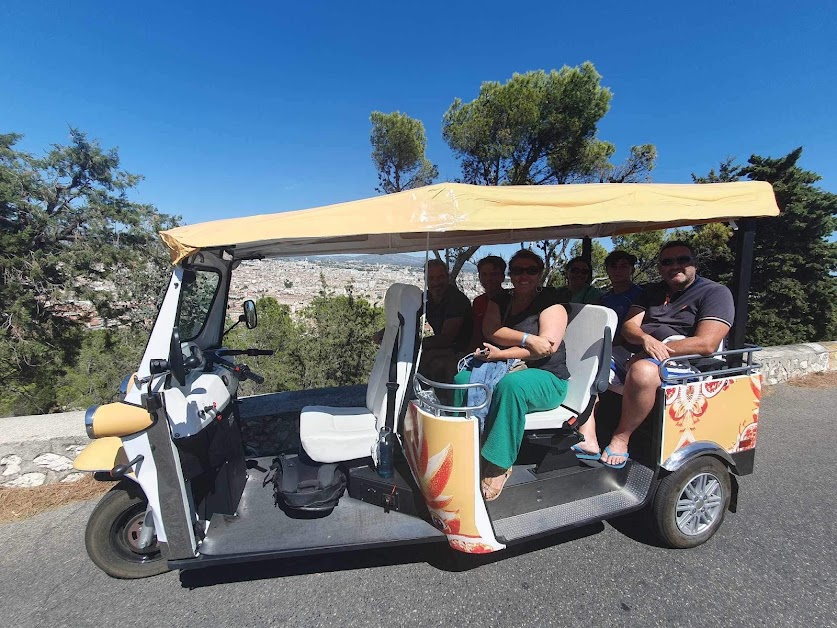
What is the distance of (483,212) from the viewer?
6.82 ft

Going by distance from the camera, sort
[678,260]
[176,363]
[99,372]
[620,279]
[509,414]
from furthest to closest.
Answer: [99,372], [620,279], [678,260], [509,414], [176,363]

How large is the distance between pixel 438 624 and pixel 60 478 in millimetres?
3309

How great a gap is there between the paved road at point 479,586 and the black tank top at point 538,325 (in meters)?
1.18

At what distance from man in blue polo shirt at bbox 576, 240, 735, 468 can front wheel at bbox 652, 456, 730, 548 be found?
329 mm

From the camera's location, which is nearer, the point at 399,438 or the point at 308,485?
the point at 308,485

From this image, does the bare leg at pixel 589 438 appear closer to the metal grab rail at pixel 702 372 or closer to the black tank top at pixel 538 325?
the black tank top at pixel 538 325

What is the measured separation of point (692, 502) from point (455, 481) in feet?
5.59

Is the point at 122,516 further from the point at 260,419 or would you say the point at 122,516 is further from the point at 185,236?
the point at 185,236

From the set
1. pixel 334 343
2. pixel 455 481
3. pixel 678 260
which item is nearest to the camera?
pixel 455 481

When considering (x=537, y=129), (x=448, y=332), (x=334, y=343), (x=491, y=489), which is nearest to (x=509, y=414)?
(x=491, y=489)

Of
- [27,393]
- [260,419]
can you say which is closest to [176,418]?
[260,419]

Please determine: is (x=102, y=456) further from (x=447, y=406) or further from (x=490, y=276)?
(x=490, y=276)

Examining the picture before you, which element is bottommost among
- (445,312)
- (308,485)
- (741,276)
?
(308,485)

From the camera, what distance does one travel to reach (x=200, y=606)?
2232 mm
